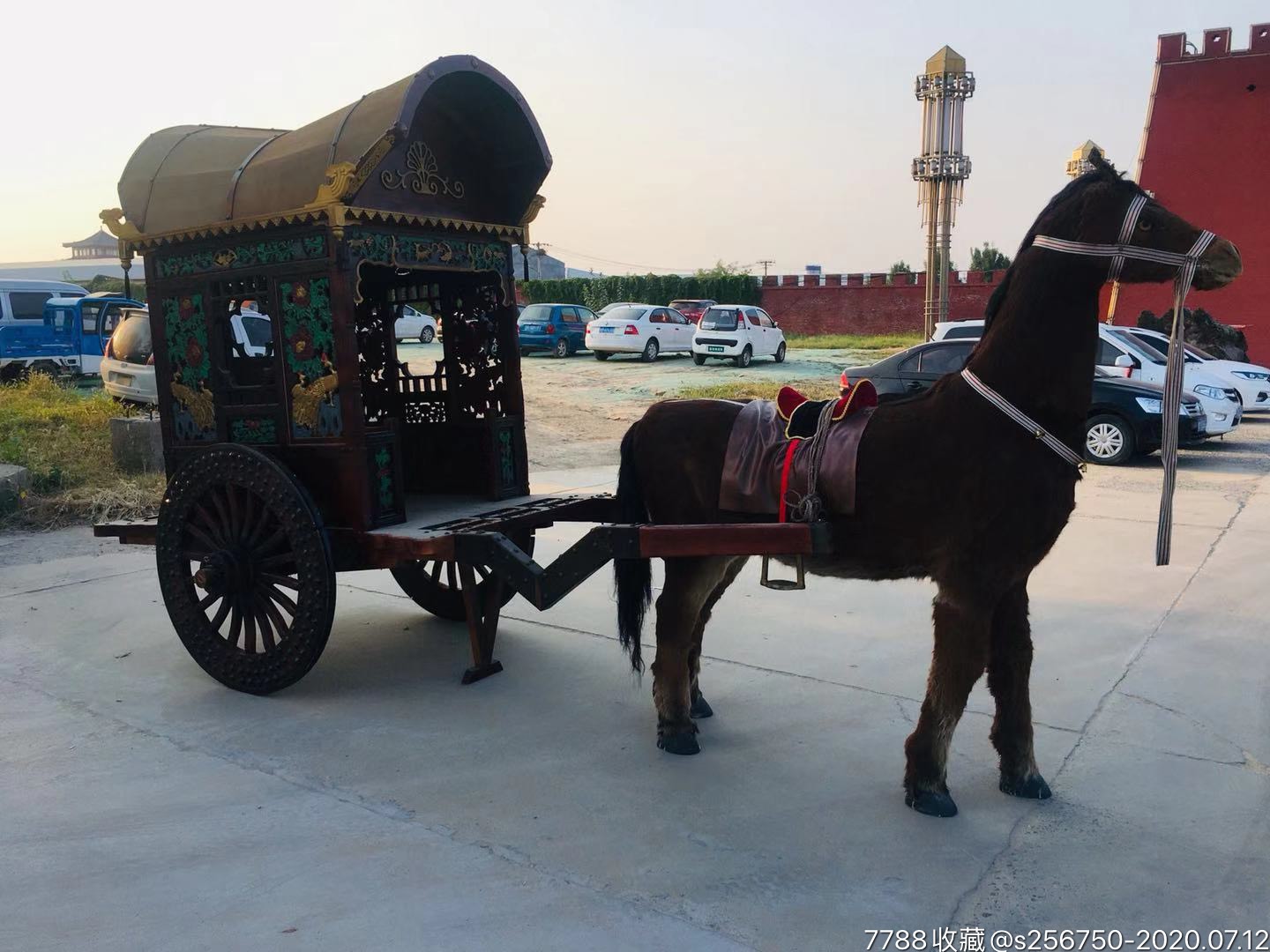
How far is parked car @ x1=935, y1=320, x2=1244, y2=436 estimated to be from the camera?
1152 cm

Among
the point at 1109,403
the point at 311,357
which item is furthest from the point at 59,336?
the point at 1109,403

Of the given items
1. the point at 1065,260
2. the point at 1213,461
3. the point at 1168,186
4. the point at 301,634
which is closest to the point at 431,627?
the point at 301,634

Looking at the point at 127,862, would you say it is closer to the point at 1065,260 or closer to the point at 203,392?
the point at 203,392

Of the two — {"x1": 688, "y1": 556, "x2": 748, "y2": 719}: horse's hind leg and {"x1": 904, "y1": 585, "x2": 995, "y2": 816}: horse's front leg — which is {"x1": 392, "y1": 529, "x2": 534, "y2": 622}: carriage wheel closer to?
{"x1": 688, "y1": 556, "x2": 748, "y2": 719}: horse's hind leg

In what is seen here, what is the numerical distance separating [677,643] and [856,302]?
113ft

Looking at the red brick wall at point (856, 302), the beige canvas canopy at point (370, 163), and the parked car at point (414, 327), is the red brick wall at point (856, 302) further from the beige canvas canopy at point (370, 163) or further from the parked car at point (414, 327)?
the beige canvas canopy at point (370, 163)

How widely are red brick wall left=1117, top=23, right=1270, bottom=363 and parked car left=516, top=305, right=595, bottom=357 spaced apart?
44.3ft

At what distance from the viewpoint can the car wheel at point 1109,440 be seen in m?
10.6

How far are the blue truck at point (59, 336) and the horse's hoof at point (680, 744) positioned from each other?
19.1 m

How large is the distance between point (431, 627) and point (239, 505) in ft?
4.69

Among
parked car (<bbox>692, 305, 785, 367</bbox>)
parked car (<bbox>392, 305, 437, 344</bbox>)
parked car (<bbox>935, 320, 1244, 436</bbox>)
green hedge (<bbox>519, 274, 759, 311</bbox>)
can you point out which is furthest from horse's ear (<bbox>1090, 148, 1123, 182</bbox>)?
green hedge (<bbox>519, 274, 759, 311</bbox>)

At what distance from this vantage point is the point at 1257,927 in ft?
8.55

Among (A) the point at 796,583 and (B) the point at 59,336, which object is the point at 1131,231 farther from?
(B) the point at 59,336

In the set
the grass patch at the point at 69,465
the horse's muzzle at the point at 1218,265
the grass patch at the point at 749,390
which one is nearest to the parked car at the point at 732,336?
the grass patch at the point at 749,390
